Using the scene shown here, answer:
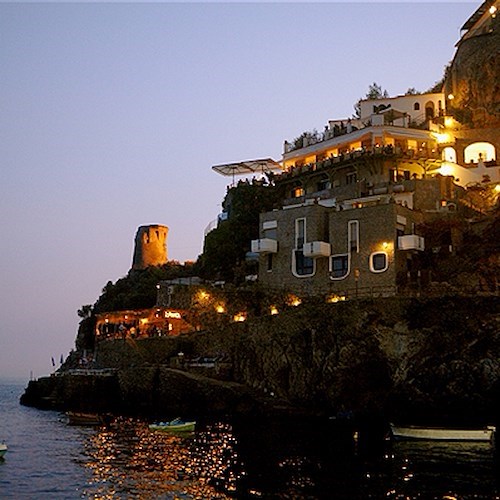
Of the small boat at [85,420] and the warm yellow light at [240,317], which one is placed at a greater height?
the warm yellow light at [240,317]

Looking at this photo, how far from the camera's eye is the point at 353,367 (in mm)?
48594

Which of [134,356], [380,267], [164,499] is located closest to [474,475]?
[164,499]

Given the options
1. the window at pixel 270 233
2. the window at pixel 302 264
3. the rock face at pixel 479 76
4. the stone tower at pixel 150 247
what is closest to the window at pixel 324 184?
the window at pixel 270 233

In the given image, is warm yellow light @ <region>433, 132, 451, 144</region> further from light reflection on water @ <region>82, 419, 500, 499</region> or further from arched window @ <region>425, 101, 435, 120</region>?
light reflection on water @ <region>82, 419, 500, 499</region>

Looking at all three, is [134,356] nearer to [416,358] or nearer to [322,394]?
[322,394]

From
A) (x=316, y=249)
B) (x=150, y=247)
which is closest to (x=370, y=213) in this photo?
(x=316, y=249)

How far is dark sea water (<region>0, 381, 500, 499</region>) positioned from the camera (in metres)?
27.6

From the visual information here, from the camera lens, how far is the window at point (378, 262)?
55.3m

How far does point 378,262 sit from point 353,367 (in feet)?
35.7

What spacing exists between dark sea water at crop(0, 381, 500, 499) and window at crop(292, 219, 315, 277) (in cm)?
1693

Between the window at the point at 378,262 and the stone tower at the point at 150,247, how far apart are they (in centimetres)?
5393

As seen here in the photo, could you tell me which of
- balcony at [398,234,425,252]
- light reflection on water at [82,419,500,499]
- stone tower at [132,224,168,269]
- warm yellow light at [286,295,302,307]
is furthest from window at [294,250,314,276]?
stone tower at [132,224,168,269]

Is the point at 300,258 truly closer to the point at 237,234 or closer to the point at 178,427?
the point at 237,234

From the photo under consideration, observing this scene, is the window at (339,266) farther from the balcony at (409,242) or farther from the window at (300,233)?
the balcony at (409,242)
